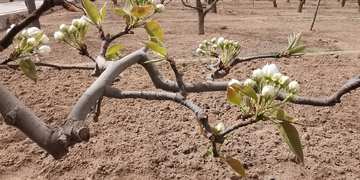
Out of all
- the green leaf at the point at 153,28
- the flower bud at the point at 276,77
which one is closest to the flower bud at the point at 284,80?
the flower bud at the point at 276,77

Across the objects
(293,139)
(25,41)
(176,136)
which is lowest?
(176,136)

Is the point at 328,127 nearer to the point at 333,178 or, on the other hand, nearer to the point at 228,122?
the point at 333,178

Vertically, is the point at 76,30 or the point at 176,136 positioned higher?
the point at 76,30

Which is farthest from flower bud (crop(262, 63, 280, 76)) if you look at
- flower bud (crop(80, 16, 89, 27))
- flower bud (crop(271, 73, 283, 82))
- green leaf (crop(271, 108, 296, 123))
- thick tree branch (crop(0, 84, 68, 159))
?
flower bud (crop(80, 16, 89, 27))

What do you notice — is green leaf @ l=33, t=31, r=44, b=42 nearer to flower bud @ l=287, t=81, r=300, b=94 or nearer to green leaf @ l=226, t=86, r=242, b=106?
green leaf @ l=226, t=86, r=242, b=106

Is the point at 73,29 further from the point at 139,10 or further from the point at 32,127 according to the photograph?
the point at 32,127

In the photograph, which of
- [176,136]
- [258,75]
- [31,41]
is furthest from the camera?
[176,136]

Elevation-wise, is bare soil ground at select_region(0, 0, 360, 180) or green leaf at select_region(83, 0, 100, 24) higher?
green leaf at select_region(83, 0, 100, 24)

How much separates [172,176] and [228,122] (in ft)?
2.03

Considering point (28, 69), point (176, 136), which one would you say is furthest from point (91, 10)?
point (176, 136)

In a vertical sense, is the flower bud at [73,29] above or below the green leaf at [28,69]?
above

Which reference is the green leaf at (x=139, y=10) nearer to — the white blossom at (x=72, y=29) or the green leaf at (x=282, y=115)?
the white blossom at (x=72, y=29)

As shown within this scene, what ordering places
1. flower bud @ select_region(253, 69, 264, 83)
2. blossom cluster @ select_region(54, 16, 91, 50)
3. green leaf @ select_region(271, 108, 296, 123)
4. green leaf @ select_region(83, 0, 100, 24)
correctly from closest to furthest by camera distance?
green leaf @ select_region(271, 108, 296, 123), flower bud @ select_region(253, 69, 264, 83), green leaf @ select_region(83, 0, 100, 24), blossom cluster @ select_region(54, 16, 91, 50)

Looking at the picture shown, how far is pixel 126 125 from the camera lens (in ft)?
5.59
